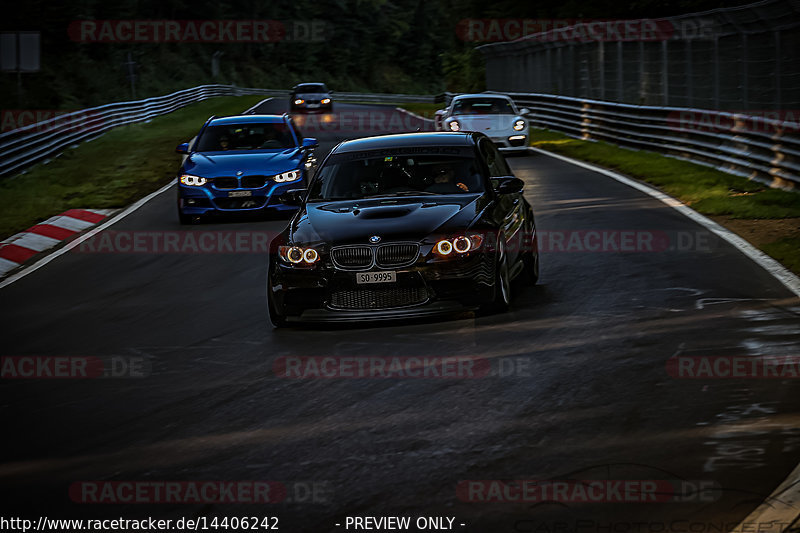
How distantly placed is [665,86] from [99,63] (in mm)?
48652

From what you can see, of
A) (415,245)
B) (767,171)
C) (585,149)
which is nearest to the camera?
(415,245)

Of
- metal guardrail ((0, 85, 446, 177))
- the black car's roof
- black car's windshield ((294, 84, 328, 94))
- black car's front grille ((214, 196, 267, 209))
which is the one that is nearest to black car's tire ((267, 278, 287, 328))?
the black car's roof

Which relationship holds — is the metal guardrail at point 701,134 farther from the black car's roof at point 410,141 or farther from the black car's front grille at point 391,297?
the black car's front grille at point 391,297

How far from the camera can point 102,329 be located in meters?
10.6

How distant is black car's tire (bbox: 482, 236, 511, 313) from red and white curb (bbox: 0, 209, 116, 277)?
6820 millimetres

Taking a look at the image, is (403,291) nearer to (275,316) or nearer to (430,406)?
(275,316)

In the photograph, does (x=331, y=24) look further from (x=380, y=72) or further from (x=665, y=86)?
(x=665, y=86)

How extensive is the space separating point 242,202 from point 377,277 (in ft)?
28.1

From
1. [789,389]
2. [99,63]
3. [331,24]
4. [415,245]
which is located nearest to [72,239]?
[415,245]

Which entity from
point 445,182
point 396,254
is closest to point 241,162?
point 445,182

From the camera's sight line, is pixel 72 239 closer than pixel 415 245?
No

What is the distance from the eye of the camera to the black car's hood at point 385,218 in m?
9.70

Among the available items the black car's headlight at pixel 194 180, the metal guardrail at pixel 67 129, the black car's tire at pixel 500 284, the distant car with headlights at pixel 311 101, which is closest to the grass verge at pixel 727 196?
the black car's tire at pixel 500 284

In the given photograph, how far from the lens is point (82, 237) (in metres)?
17.3
